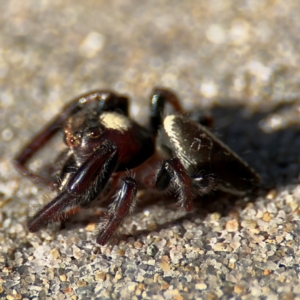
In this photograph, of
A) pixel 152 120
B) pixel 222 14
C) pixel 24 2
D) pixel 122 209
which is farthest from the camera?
pixel 24 2

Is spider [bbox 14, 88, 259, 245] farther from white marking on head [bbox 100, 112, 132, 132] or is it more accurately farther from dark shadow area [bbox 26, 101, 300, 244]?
dark shadow area [bbox 26, 101, 300, 244]

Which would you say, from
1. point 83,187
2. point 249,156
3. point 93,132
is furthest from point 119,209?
point 249,156

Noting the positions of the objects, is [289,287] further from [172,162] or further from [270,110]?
[270,110]

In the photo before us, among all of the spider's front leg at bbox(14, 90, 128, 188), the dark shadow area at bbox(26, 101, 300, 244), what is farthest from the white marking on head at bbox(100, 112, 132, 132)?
the dark shadow area at bbox(26, 101, 300, 244)

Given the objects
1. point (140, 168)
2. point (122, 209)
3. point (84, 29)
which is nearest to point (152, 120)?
point (140, 168)

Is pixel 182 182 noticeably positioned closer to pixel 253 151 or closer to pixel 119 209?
pixel 119 209

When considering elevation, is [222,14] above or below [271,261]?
above

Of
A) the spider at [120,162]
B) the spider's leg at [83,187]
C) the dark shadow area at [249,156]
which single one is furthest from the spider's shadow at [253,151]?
the spider's leg at [83,187]
